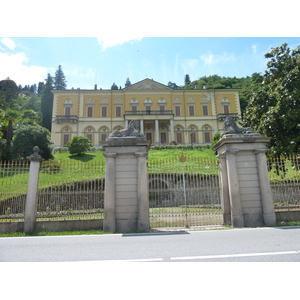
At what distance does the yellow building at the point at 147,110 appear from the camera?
4466 cm

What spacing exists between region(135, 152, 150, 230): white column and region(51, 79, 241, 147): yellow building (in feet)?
120

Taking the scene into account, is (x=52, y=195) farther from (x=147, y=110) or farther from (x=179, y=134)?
(x=179, y=134)

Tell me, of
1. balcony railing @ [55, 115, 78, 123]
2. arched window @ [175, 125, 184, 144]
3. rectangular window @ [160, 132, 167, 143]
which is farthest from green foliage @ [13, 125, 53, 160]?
arched window @ [175, 125, 184, 144]

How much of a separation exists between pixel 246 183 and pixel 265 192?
62cm

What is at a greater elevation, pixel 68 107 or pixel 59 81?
pixel 59 81

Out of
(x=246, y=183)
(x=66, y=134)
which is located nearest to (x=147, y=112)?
(x=66, y=134)

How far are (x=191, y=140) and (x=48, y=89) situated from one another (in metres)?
35.7

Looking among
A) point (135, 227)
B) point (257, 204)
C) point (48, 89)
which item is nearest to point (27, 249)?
point (135, 227)

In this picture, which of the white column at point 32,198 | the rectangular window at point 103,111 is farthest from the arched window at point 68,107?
the white column at point 32,198

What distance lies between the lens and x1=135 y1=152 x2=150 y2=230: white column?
7242 millimetres

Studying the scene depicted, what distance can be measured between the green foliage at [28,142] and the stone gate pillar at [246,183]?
68.3 ft

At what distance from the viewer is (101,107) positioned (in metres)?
46.2

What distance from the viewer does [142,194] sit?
7.37 m

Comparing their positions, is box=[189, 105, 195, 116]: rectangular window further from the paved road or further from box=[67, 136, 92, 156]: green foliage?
the paved road
